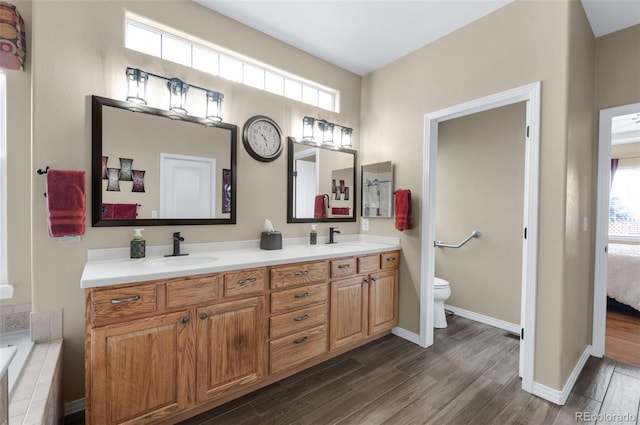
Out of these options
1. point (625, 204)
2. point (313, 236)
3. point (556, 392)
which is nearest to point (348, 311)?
point (313, 236)

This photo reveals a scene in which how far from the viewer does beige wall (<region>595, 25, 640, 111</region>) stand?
2426 millimetres

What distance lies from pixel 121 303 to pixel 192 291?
13.6 inches

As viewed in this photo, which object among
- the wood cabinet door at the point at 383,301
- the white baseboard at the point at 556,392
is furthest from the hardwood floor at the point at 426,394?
the wood cabinet door at the point at 383,301

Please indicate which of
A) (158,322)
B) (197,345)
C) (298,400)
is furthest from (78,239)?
(298,400)

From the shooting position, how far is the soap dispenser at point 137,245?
1.99m

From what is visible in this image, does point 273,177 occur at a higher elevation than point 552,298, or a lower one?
higher

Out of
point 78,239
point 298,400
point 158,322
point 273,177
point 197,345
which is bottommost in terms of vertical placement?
point 298,400

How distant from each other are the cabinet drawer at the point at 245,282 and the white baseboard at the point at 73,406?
1123 millimetres

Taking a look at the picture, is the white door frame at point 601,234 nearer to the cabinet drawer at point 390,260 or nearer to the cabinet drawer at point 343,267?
the cabinet drawer at point 390,260

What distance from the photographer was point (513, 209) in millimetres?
3148

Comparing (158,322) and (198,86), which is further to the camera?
(198,86)

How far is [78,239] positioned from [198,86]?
1381 millimetres

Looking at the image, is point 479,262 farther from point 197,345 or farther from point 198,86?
point 198,86

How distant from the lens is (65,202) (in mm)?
1699
